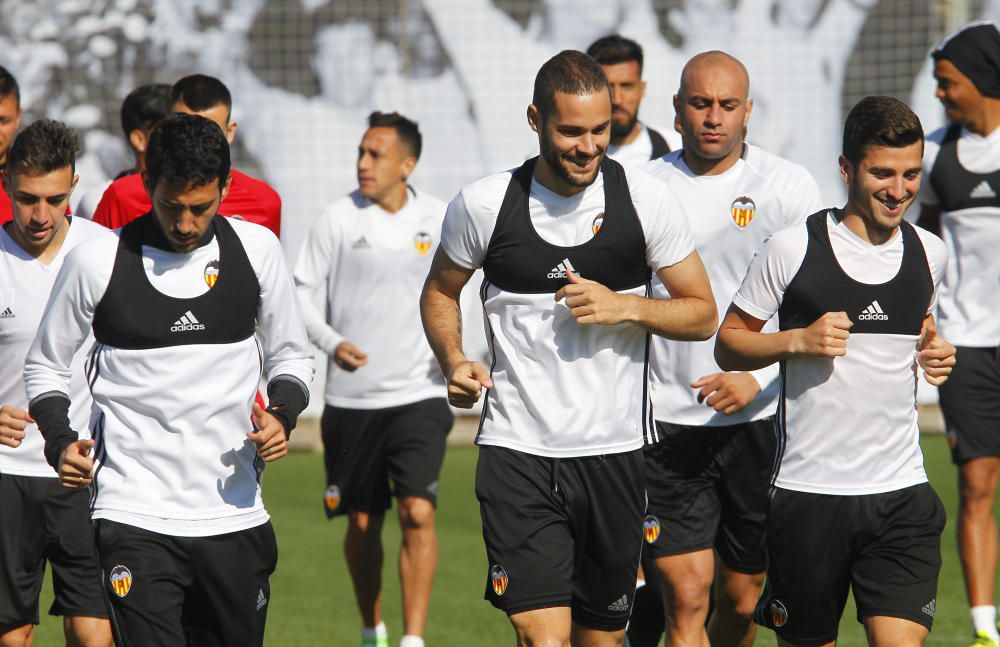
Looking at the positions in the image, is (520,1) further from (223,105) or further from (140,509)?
(140,509)

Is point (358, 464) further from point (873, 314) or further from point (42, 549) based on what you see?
point (873, 314)

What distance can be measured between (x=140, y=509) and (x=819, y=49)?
11.5 metres

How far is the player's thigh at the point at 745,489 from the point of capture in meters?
6.47

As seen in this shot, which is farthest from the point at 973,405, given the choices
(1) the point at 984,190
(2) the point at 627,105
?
(2) the point at 627,105

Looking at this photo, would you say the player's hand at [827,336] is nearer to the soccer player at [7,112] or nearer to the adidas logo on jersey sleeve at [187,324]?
the adidas logo on jersey sleeve at [187,324]

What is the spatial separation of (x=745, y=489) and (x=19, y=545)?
3.02 m

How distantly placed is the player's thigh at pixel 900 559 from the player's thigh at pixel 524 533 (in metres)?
1.05

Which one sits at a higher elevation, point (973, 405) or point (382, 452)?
point (973, 405)

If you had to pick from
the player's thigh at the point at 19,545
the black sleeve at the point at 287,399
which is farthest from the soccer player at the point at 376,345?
the black sleeve at the point at 287,399

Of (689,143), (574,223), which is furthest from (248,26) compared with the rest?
(574,223)

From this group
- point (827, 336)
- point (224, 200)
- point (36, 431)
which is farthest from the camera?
point (224, 200)

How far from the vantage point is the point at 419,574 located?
798 centimetres

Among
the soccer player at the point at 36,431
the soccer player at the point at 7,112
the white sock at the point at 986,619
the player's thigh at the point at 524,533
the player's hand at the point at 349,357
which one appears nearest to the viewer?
the player's thigh at the point at 524,533

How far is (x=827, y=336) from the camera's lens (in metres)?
5.07
